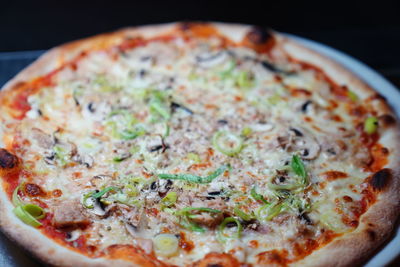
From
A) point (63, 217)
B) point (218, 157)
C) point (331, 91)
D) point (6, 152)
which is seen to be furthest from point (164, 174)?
point (331, 91)

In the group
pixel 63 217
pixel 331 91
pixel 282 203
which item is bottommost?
pixel 63 217

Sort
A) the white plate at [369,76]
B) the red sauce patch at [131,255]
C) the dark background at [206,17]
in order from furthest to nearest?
the dark background at [206,17], the white plate at [369,76], the red sauce patch at [131,255]

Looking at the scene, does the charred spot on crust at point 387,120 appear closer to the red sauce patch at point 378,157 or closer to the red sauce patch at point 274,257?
the red sauce patch at point 378,157

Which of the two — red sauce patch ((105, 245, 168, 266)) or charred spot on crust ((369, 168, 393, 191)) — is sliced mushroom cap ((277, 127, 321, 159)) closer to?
charred spot on crust ((369, 168, 393, 191))

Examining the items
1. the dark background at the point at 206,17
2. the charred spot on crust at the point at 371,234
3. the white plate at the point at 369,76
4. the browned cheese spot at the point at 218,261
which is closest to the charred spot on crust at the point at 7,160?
the browned cheese spot at the point at 218,261

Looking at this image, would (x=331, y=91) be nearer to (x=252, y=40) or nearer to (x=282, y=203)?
(x=252, y=40)

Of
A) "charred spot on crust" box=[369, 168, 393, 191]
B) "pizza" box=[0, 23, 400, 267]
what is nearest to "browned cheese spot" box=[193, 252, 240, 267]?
"pizza" box=[0, 23, 400, 267]
